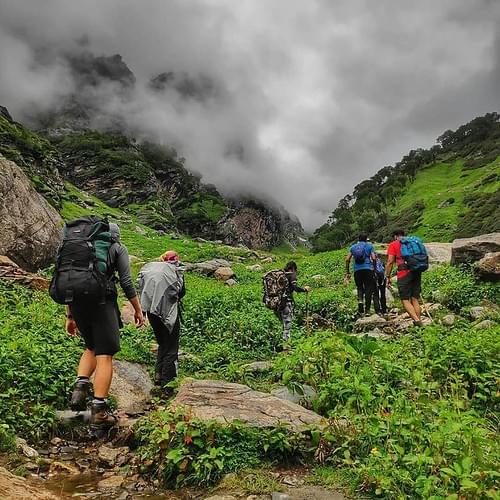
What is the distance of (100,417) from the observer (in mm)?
5887

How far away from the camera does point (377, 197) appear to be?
437 ft

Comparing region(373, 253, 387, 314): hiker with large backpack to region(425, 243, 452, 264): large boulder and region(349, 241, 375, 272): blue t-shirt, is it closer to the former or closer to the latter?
region(349, 241, 375, 272): blue t-shirt

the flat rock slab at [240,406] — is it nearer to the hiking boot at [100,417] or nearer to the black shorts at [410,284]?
the hiking boot at [100,417]

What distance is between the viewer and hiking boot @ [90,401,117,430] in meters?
5.88

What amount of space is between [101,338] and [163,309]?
7.34ft

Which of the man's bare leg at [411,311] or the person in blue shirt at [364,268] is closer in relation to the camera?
the man's bare leg at [411,311]

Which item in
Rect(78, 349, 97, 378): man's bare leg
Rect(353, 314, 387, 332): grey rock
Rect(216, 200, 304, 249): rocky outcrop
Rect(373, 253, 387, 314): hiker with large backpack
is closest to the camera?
Rect(78, 349, 97, 378): man's bare leg

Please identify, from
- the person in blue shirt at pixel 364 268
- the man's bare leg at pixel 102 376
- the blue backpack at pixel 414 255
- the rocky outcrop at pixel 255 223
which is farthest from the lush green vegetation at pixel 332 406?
the rocky outcrop at pixel 255 223

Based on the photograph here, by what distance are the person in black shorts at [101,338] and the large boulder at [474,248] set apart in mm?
14674

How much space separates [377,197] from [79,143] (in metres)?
82.4

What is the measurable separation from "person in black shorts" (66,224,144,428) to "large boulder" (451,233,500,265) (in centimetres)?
1467

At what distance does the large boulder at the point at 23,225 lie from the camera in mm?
15602

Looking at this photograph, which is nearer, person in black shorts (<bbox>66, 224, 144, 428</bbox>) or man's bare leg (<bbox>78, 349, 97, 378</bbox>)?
person in black shorts (<bbox>66, 224, 144, 428</bbox>)

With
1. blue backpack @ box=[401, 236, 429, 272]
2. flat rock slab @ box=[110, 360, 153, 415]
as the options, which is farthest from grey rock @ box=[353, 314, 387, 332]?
flat rock slab @ box=[110, 360, 153, 415]
